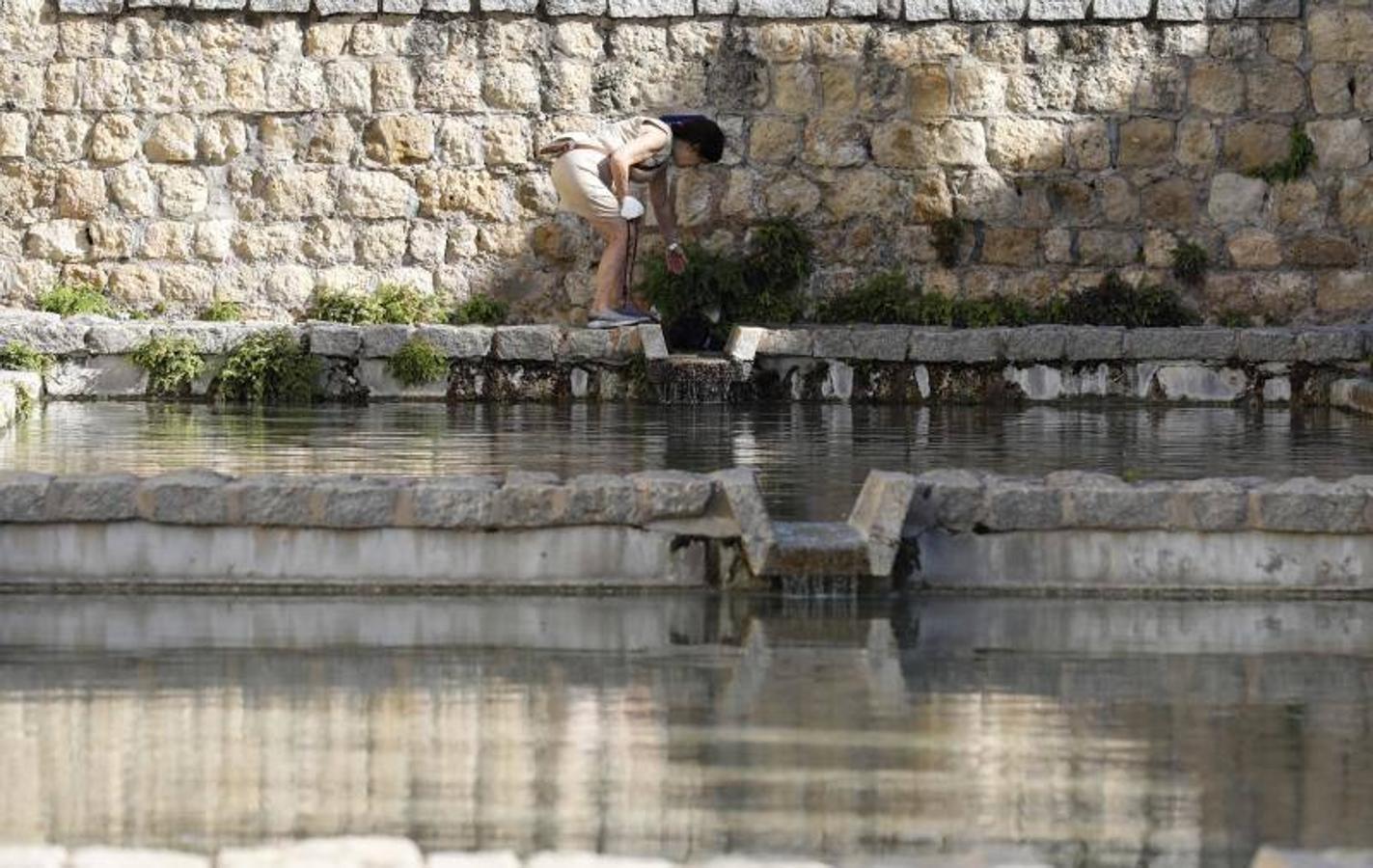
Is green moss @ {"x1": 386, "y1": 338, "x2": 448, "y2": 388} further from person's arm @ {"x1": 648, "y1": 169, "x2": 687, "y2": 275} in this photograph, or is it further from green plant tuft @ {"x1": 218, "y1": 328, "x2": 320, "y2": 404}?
person's arm @ {"x1": 648, "y1": 169, "x2": 687, "y2": 275}

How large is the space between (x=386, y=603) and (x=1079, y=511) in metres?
2.29

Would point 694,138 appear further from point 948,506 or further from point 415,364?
point 948,506

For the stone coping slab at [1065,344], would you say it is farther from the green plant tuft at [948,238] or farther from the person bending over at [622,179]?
the green plant tuft at [948,238]

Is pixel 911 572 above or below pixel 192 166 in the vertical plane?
below

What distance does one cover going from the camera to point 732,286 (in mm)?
17156

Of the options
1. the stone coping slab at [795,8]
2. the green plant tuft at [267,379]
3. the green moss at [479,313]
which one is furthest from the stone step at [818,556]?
the stone coping slab at [795,8]

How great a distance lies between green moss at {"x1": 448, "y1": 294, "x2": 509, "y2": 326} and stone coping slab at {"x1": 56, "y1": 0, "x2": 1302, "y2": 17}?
6.10 ft

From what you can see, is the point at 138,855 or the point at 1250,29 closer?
the point at 138,855

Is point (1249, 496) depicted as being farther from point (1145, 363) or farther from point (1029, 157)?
point (1029, 157)

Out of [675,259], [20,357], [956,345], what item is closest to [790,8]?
[675,259]

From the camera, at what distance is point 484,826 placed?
219 inches

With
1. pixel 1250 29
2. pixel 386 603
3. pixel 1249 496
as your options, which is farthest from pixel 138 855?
pixel 1250 29

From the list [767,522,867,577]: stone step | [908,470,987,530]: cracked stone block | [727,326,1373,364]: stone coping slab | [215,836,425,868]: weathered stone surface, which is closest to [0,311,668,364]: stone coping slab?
[727,326,1373,364]: stone coping slab

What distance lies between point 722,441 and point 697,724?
6448mm
